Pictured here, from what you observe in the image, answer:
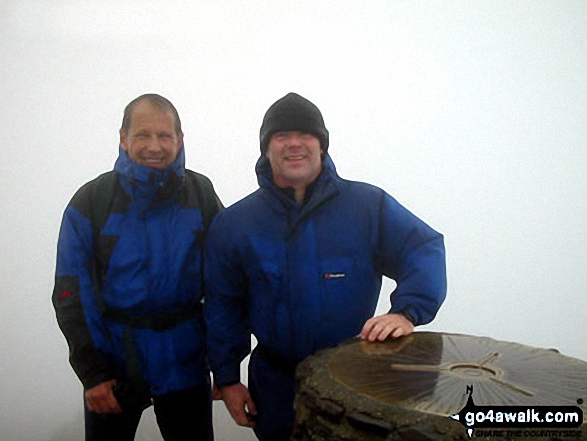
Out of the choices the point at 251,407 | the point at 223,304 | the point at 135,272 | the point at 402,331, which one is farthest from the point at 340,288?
the point at 135,272

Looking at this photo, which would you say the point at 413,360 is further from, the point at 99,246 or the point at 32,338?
the point at 32,338

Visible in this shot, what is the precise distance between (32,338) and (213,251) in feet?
6.75

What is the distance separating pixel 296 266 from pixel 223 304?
27cm

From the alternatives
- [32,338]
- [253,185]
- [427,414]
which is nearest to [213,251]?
[427,414]

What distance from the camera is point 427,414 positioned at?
30.5 inches

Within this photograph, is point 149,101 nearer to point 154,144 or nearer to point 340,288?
point 154,144

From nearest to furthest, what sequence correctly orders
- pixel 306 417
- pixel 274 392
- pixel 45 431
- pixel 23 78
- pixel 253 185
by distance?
1. pixel 306 417
2. pixel 274 392
3. pixel 45 431
4. pixel 23 78
5. pixel 253 185

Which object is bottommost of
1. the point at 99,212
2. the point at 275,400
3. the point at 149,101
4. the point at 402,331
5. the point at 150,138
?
the point at 275,400

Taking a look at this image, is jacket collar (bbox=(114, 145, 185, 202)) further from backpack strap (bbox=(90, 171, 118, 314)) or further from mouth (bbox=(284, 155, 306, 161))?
mouth (bbox=(284, 155, 306, 161))

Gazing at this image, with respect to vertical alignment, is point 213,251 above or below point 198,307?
above

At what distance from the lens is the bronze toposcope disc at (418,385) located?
0.79 meters

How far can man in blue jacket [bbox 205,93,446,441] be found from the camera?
4.12 ft

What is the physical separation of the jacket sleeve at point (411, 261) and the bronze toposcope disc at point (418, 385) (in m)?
0.10

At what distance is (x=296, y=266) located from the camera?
1263 millimetres
